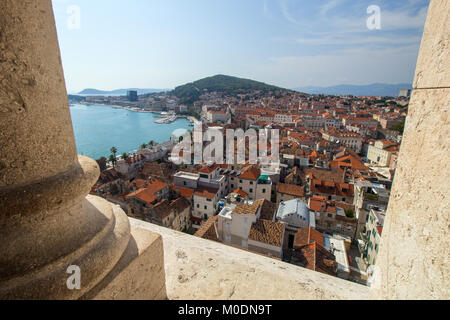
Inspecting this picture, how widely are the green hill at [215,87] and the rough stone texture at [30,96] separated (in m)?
105

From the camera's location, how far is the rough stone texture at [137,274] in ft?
3.40

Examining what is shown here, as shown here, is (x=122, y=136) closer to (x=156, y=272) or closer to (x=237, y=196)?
(x=237, y=196)

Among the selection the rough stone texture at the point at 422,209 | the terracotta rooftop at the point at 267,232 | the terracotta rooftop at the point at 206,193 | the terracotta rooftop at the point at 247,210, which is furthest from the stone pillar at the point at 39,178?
the terracotta rooftop at the point at 206,193

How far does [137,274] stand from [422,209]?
4.48ft

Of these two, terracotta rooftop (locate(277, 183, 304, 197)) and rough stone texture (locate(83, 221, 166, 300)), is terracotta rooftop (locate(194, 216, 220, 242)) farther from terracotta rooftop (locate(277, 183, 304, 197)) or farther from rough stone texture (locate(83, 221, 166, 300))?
rough stone texture (locate(83, 221, 166, 300))

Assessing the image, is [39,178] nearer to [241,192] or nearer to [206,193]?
[206,193]

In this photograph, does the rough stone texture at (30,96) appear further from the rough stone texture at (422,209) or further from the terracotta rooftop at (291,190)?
the terracotta rooftop at (291,190)

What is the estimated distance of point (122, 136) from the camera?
5600 centimetres

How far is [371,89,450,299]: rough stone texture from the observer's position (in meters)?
0.90

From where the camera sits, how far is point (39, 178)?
911 millimetres

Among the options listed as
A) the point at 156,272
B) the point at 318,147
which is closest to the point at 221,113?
the point at 318,147

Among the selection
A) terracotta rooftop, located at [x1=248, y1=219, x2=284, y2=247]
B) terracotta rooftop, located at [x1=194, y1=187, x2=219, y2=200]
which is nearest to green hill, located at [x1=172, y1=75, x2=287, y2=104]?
terracotta rooftop, located at [x1=194, y1=187, x2=219, y2=200]

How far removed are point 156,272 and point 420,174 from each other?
1.44 metres

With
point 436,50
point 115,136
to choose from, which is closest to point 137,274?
point 436,50
